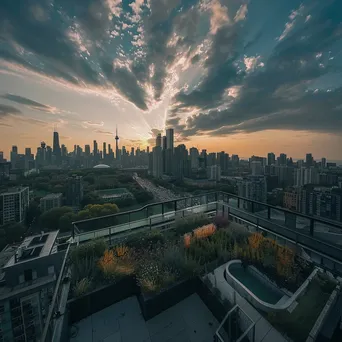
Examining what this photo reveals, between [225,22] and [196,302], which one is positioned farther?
[225,22]

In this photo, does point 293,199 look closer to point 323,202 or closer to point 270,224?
point 323,202

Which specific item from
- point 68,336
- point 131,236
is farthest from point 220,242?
point 68,336

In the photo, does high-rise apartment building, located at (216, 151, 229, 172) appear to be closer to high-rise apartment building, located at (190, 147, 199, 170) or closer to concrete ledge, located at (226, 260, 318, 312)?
high-rise apartment building, located at (190, 147, 199, 170)

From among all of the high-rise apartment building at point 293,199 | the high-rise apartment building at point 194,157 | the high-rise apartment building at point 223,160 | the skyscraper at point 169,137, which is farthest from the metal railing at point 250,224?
the high-rise apartment building at point 194,157

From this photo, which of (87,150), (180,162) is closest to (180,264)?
(180,162)

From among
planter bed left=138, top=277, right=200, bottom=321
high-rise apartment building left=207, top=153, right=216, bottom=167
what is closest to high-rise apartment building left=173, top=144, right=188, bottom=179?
high-rise apartment building left=207, top=153, right=216, bottom=167

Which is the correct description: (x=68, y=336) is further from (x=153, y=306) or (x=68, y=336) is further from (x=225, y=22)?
(x=225, y=22)
